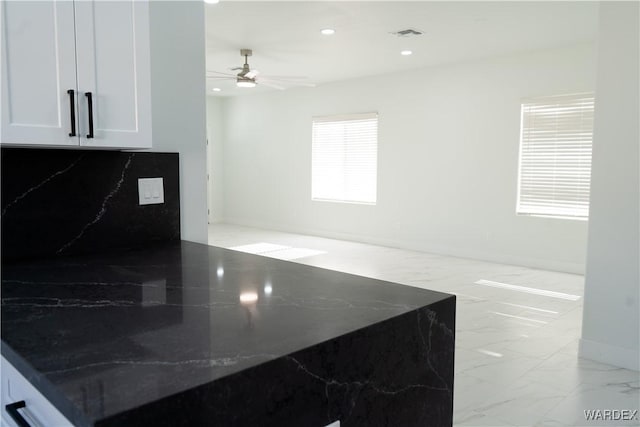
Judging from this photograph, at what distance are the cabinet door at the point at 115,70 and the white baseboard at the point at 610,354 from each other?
3020 mm

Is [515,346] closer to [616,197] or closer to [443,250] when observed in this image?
[616,197]

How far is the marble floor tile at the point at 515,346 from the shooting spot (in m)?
2.62

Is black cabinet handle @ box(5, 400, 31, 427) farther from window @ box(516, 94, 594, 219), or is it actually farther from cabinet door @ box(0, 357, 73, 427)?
window @ box(516, 94, 594, 219)

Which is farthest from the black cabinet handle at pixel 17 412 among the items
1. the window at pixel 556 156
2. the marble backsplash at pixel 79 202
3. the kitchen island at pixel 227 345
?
the window at pixel 556 156

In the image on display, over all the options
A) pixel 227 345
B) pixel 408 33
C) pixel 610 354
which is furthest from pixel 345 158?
pixel 227 345

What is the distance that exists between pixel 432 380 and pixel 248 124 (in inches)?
349

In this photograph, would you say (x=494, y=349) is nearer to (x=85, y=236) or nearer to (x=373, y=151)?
(x=85, y=236)

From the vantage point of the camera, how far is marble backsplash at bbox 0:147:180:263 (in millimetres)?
1762

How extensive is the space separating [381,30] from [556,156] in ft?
8.70

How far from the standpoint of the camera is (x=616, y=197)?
304cm

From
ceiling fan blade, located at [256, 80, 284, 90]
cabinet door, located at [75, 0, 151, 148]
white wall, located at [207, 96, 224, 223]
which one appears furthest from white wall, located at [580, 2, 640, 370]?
white wall, located at [207, 96, 224, 223]

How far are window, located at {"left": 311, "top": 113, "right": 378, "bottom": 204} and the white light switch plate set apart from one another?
587cm

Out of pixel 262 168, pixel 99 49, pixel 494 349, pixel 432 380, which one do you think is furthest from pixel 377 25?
pixel 262 168

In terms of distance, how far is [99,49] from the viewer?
161cm
